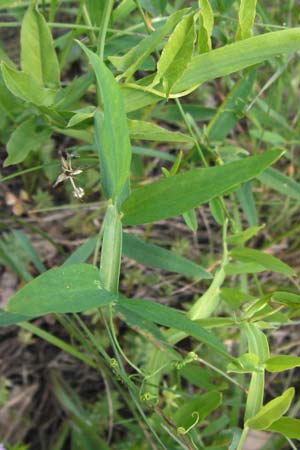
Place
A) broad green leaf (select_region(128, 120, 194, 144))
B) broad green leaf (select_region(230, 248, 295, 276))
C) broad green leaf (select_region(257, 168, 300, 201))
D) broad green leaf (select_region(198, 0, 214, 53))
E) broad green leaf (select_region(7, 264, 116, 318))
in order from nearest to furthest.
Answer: broad green leaf (select_region(7, 264, 116, 318)) → broad green leaf (select_region(198, 0, 214, 53)) → broad green leaf (select_region(128, 120, 194, 144)) → broad green leaf (select_region(230, 248, 295, 276)) → broad green leaf (select_region(257, 168, 300, 201))

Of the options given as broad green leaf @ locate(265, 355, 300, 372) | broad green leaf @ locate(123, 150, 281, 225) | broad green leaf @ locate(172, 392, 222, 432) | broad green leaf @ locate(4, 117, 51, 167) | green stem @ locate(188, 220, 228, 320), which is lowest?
broad green leaf @ locate(172, 392, 222, 432)

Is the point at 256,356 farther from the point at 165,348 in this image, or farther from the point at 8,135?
the point at 8,135

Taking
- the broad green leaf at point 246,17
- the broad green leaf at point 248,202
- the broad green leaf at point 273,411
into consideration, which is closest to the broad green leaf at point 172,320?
the broad green leaf at point 273,411

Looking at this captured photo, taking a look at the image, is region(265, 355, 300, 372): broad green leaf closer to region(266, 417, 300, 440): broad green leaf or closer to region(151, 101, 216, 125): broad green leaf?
region(266, 417, 300, 440): broad green leaf

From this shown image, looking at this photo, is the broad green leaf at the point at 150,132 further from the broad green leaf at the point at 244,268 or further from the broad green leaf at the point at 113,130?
the broad green leaf at the point at 244,268

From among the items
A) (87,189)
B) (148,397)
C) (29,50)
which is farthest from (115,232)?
(87,189)

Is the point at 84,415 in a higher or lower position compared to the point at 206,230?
lower

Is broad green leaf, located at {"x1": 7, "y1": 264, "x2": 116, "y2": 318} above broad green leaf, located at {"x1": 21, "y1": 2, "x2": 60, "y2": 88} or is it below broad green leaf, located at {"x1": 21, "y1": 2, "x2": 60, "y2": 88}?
below

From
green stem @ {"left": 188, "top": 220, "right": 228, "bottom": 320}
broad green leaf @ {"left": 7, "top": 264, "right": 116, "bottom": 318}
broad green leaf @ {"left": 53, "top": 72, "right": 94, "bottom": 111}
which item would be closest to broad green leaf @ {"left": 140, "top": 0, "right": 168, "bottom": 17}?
broad green leaf @ {"left": 53, "top": 72, "right": 94, "bottom": 111}
